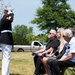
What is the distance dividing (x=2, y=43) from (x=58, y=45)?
166cm

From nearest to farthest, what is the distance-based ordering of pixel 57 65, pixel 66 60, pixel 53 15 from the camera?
pixel 66 60, pixel 57 65, pixel 53 15

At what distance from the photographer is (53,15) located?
54781 millimetres

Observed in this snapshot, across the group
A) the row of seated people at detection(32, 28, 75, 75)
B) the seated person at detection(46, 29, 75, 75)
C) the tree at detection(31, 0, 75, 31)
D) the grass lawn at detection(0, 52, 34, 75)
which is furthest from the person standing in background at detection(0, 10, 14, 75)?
the tree at detection(31, 0, 75, 31)

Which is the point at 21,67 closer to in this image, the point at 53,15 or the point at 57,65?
the point at 57,65

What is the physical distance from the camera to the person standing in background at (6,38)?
9109 millimetres

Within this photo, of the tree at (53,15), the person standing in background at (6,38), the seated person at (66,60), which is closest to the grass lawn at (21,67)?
the person standing in background at (6,38)

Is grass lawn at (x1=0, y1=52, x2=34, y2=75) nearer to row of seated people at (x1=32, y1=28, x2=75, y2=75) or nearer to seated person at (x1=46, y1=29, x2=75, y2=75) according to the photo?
row of seated people at (x1=32, y1=28, x2=75, y2=75)

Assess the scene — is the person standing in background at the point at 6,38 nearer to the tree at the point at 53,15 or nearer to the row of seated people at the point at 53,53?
the row of seated people at the point at 53,53

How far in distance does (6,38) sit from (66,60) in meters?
2.10

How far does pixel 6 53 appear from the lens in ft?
29.8

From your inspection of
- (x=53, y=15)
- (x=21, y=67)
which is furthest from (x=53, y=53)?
(x=53, y=15)

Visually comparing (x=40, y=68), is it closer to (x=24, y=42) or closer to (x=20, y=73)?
(x=20, y=73)

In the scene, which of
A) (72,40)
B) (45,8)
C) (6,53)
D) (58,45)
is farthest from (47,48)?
(45,8)

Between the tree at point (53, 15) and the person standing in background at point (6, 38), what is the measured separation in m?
45.3
